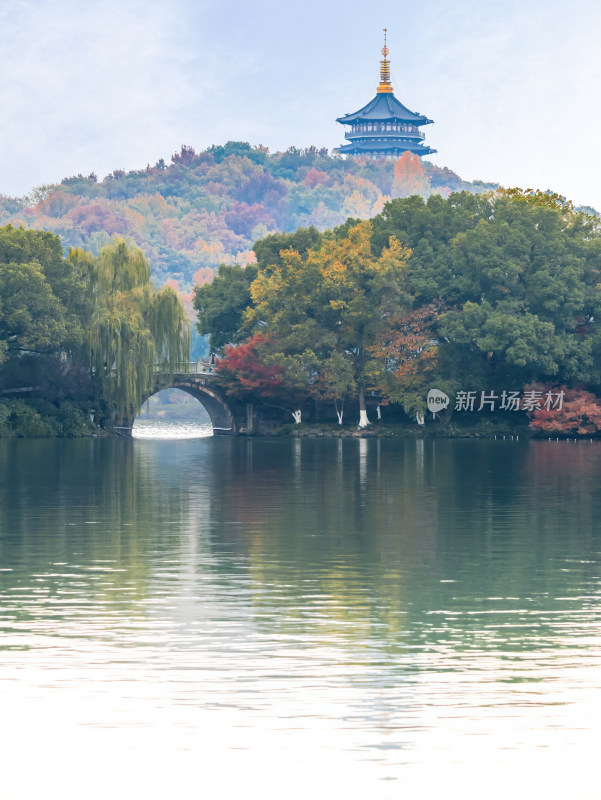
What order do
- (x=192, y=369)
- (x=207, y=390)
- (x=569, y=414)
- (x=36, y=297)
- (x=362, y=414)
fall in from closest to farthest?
(x=36, y=297) → (x=569, y=414) → (x=362, y=414) → (x=192, y=369) → (x=207, y=390)

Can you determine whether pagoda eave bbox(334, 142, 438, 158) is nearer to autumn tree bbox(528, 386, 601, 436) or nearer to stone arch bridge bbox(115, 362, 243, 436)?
stone arch bridge bbox(115, 362, 243, 436)

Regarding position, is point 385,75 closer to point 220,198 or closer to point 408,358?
point 220,198

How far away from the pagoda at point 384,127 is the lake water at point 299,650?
14848cm

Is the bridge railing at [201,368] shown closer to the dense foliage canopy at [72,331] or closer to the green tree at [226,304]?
the green tree at [226,304]

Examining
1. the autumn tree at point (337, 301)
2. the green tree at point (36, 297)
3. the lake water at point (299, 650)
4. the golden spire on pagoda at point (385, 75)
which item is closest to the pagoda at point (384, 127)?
the golden spire on pagoda at point (385, 75)

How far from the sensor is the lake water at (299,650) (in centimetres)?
781

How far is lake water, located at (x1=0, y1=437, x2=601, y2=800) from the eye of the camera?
308 inches

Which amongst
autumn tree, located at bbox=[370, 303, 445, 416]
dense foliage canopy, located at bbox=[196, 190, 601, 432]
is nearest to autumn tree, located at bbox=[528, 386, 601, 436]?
dense foliage canopy, located at bbox=[196, 190, 601, 432]

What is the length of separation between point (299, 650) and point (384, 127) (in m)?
169

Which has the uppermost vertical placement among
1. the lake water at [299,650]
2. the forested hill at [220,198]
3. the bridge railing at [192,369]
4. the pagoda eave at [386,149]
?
the pagoda eave at [386,149]

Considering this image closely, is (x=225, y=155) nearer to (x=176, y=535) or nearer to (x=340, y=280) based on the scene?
(x=340, y=280)

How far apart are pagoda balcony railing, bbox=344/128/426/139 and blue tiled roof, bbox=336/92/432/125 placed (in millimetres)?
3325

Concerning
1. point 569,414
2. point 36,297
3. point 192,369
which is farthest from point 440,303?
point 36,297

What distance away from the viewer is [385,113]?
16988 cm
